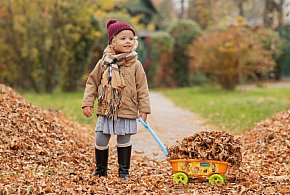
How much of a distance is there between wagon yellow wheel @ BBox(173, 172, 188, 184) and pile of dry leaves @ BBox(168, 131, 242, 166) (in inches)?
6.5

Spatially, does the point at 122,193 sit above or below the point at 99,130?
below

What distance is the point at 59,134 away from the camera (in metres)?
7.80

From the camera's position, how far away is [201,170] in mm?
5449

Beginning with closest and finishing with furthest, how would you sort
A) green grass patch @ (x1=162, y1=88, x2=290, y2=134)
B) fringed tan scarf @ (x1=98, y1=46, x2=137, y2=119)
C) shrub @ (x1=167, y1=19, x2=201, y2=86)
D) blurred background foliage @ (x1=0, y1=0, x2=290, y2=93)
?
fringed tan scarf @ (x1=98, y1=46, x2=137, y2=119)
green grass patch @ (x1=162, y1=88, x2=290, y2=134)
blurred background foliage @ (x1=0, y1=0, x2=290, y2=93)
shrub @ (x1=167, y1=19, x2=201, y2=86)

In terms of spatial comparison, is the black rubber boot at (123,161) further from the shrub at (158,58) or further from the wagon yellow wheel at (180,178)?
the shrub at (158,58)

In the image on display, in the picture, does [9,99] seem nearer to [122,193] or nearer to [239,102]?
[122,193]

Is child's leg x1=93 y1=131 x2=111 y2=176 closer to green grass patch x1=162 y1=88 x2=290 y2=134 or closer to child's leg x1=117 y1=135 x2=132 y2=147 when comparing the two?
child's leg x1=117 y1=135 x2=132 y2=147

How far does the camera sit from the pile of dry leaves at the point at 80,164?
5234 millimetres

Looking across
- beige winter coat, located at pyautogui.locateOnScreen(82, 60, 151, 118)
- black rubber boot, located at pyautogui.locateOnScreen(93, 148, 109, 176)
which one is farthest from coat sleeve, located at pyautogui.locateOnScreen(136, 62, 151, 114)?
black rubber boot, located at pyautogui.locateOnScreen(93, 148, 109, 176)

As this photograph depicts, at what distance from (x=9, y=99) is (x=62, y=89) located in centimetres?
1512

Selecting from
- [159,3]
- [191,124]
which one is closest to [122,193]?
[191,124]

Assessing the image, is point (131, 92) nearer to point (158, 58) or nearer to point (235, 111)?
point (235, 111)

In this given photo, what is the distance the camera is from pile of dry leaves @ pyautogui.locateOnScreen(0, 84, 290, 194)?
523 cm

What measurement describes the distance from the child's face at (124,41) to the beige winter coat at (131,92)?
0.55 ft
